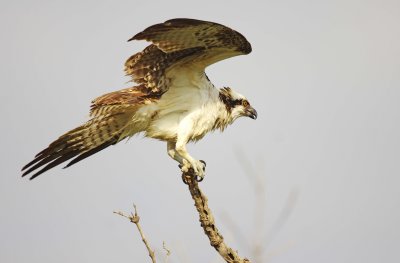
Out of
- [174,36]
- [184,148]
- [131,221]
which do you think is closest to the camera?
[131,221]

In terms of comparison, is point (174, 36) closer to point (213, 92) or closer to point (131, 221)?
point (213, 92)

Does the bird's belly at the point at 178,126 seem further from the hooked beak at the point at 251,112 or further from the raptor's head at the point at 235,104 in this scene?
the hooked beak at the point at 251,112

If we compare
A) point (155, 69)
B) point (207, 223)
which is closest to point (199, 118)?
point (155, 69)

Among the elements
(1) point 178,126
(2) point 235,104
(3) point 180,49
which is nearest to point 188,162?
(1) point 178,126

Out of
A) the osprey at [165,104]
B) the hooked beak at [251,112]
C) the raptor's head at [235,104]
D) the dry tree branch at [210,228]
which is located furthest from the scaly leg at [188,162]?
the hooked beak at [251,112]

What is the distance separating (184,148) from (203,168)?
45cm

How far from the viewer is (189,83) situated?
302 inches

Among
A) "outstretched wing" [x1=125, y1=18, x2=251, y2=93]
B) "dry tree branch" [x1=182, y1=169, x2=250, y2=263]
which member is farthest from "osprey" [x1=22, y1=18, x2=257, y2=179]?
"dry tree branch" [x1=182, y1=169, x2=250, y2=263]

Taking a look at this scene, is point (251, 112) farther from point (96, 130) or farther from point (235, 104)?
point (96, 130)

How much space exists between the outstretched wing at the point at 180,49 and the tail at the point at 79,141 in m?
0.52

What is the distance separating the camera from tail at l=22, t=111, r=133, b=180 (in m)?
7.09

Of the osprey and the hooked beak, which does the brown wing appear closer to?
the osprey

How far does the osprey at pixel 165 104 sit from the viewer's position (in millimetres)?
6961

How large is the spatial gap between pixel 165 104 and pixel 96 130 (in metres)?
0.88
